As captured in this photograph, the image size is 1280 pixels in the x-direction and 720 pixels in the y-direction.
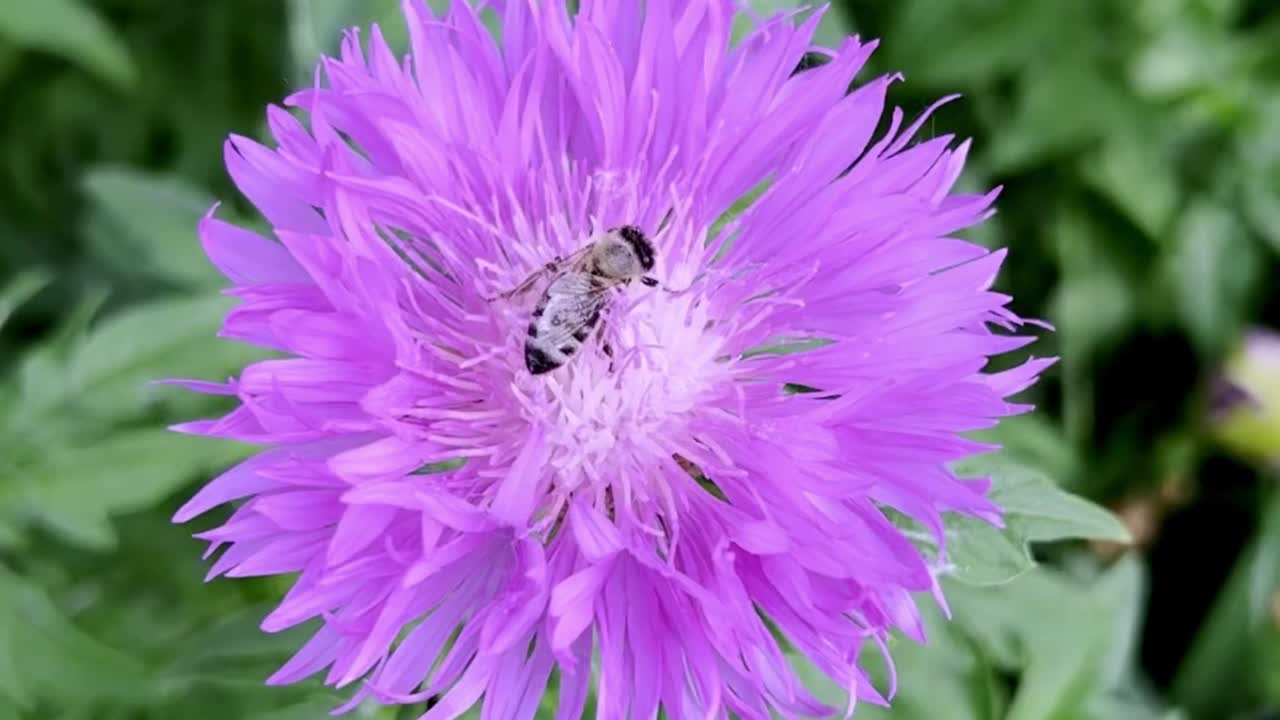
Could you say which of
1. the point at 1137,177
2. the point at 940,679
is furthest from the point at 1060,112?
the point at 940,679

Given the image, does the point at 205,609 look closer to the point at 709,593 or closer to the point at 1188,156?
the point at 709,593

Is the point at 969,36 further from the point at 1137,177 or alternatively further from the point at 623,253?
the point at 623,253

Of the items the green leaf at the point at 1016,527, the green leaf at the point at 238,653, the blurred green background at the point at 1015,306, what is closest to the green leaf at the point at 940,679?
the blurred green background at the point at 1015,306

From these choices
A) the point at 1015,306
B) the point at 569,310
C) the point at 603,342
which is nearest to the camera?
the point at 569,310

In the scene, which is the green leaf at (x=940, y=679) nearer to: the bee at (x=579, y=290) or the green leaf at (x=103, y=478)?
the bee at (x=579, y=290)

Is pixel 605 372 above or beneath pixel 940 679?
above

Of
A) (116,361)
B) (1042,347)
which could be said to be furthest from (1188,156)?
(116,361)
